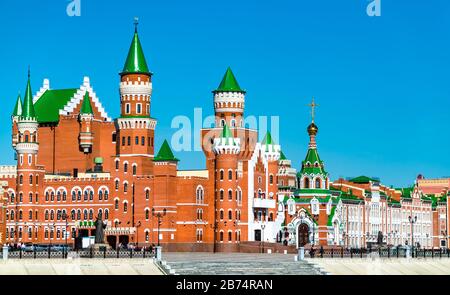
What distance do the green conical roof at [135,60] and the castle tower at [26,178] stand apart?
13.3m

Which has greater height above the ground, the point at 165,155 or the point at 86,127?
the point at 86,127

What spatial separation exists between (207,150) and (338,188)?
93.1 ft

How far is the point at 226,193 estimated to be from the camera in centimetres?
12481

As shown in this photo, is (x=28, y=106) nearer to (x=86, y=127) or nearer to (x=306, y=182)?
(x=86, y=127)

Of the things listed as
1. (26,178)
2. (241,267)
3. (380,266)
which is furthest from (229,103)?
(241,267)

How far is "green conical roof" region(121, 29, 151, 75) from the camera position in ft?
397

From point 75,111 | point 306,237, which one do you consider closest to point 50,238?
point 75,111

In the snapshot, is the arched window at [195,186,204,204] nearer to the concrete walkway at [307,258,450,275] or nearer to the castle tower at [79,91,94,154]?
the castle tower at [79,91,94,154]

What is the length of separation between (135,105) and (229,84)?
1373 cm

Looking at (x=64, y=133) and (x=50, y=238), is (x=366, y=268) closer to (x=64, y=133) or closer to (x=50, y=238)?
(x=50, y=238)

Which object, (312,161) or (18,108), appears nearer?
(312,161)

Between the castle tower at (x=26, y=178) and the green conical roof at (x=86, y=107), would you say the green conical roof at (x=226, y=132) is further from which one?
the castle tower at (x=26, y=178)

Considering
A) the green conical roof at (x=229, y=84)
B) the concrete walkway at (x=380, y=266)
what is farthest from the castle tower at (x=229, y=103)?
the concrete walkway at (x=380, y=266)

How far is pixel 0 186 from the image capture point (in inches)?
4850
